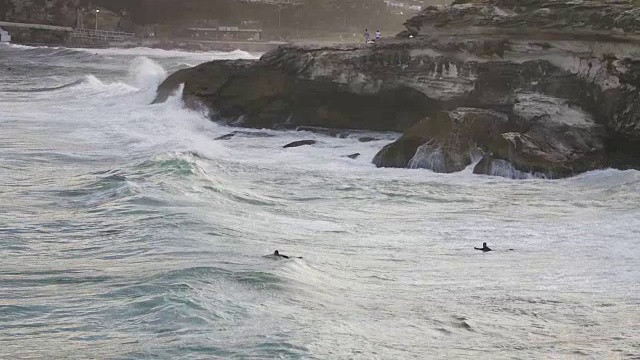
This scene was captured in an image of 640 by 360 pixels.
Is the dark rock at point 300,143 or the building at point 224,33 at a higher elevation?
the building at point 224,33

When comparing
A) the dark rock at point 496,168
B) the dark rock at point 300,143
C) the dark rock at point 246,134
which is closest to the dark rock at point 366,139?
the dark rock at point 300,143

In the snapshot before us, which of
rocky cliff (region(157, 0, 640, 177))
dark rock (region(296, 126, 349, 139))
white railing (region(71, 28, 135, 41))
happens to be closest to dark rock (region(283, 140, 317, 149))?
dark rock (region(296, 126, 349, 139))

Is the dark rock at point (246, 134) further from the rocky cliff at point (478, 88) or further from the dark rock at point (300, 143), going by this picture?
the dark rock at point (300, 143)

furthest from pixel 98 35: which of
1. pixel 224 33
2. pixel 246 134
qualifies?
pixel 246 134

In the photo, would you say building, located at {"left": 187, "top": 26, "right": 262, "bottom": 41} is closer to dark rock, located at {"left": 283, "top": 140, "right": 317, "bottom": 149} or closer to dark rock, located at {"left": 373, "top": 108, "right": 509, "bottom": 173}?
dark rock, located at {"left": 283, "top": 140, "right": 317, "bottom": 149}

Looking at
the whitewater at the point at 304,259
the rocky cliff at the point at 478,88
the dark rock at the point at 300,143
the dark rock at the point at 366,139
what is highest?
the rocky cliff at the point at 478,88

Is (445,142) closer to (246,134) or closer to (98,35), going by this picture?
(246,134)

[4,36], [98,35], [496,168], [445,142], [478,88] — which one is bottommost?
[4,36]
